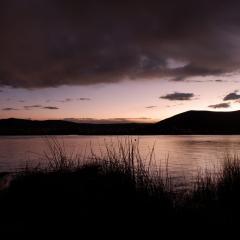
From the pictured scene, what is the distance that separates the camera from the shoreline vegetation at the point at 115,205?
5734 mm

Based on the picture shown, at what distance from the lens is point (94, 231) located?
5535 millimetres

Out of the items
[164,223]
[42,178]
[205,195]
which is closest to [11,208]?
[42,178]

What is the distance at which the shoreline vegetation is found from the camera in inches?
226

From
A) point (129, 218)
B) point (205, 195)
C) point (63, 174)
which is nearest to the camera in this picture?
point (129, 218)

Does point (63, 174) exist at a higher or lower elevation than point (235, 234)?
higher

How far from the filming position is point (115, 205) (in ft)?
20.7

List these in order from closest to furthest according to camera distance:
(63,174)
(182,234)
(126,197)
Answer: (182,234), (126,197), (63,174)

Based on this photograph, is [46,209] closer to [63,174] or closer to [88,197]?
[88,197]

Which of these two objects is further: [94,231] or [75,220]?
[75,220]

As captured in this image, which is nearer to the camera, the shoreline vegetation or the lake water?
the shoreline vegetation

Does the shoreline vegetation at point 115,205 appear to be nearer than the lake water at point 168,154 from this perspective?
Yes

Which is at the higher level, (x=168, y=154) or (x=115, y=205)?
(x=168, y=154)

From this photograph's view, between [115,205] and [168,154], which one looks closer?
[115,205]

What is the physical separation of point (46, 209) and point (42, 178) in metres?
2.58
